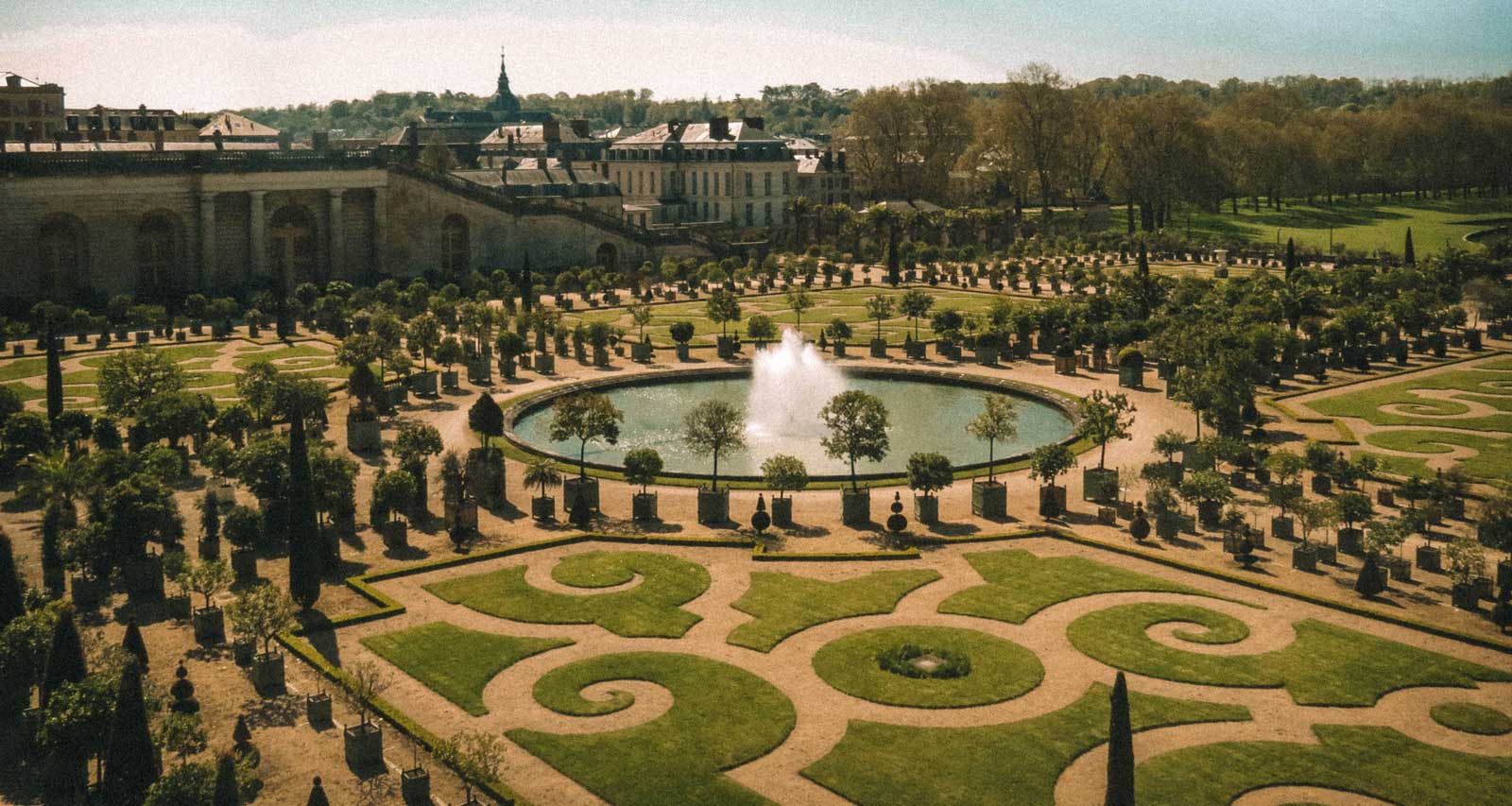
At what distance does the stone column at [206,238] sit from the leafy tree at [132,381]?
40.0m

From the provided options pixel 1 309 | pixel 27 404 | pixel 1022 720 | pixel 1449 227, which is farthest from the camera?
pixel 1449 227

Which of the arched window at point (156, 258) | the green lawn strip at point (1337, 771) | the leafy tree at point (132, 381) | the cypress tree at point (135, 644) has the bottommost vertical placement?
the green lawn strip at point (1337, 771)

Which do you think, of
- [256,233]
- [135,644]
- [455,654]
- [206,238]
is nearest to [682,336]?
[256,233]

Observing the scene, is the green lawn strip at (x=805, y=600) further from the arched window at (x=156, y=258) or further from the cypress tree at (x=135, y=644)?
the arched window at (x=156, y=258)

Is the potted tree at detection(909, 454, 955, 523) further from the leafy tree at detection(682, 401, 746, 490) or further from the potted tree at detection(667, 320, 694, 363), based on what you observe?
the potted tree at detection(667, 320, 694, 363)

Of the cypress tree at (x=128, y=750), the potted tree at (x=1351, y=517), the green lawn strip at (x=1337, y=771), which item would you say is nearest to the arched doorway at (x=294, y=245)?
the potted tree at (x=1351, y=517)

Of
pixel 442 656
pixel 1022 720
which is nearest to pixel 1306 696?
pixel 1022 720

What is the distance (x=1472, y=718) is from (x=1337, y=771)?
4761 millimetres

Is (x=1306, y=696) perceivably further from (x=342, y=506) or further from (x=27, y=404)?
(x=27, y=404)

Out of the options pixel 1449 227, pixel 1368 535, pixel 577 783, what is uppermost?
pixel 1449 227

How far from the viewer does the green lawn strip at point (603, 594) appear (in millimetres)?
38375

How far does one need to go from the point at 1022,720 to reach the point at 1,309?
77507 mm

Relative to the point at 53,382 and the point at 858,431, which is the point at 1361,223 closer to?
the point at 858,431

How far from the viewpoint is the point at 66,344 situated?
8169 cm
